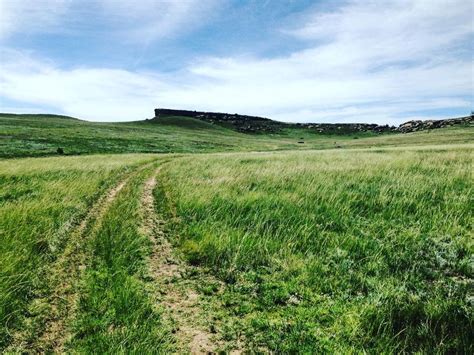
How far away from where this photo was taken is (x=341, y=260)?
680 centimetres

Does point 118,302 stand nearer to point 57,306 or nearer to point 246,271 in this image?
point 57,306

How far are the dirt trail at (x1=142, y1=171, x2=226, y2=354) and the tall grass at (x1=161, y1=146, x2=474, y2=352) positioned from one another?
0.40 metres

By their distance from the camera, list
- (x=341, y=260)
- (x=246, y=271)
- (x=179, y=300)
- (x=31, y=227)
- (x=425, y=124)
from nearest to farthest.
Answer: (x=179, y=300), (x=246, y=271), (x=341, y=260), (x=31, y=227), (x=425, y=124)

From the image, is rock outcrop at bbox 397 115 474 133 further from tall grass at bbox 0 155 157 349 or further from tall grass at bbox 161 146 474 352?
tall grass at bbox 0 155 157 349

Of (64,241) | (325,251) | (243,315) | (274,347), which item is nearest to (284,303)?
(243,315)

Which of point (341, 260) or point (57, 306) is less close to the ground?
point (341, 260)

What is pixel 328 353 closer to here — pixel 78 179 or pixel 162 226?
pixel 162 226

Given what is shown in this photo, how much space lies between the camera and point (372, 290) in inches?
226

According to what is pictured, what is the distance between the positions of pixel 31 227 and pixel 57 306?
3.91 metres

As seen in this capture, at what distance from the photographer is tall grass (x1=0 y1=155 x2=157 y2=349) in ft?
17.6

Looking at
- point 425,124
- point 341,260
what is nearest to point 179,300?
point 341,260

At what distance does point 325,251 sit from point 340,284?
1.38 m

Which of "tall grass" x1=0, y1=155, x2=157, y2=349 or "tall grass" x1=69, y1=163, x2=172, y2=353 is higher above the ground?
"tall grass" x1=0, y1=155, x2=157, y2=349

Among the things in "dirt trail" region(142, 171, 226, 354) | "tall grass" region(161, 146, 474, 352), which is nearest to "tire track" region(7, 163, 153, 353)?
"dirt trail" region(142, 171, 226, 354)
